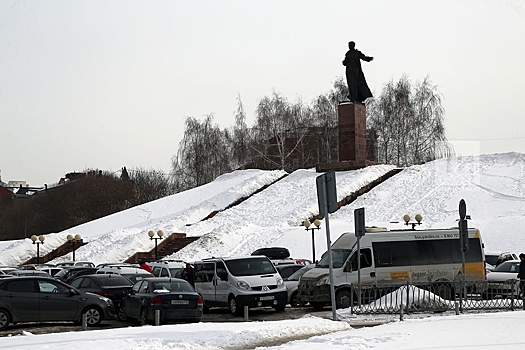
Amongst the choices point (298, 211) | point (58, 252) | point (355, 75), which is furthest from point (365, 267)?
point (355, 75)

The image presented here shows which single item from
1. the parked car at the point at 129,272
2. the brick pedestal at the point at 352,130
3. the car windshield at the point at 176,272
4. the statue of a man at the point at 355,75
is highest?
the statue of a man at the point at 355,75

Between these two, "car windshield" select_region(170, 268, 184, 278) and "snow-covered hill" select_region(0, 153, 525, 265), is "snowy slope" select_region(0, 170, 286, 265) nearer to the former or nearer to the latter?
"snow-covered hill" select_region(0, 153, 525, 265)

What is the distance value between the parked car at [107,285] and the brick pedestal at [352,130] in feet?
111

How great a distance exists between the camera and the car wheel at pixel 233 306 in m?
19.3

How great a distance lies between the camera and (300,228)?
40250 millimetres

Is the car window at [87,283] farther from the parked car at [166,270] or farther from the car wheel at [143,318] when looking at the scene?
the parked car at [166,270]

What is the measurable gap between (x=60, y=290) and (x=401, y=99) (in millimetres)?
61363

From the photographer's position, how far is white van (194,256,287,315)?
19250 millimetres

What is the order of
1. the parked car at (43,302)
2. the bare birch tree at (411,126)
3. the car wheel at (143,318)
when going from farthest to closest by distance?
the bare birch tree at (411,126)
the car wheel at (143,318)
the parked car at (43,302)

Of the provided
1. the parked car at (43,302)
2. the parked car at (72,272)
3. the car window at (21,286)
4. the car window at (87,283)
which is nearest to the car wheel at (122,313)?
the parked car at (43,302)

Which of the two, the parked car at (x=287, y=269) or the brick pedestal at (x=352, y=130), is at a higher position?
the brick pedestal at (x=352, y=130)

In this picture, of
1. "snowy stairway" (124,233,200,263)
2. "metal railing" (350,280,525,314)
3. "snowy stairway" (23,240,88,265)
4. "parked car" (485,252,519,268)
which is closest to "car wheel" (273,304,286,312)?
"metal railing" (350,280,525,314)

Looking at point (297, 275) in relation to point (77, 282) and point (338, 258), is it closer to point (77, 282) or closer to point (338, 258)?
point (338, 258)

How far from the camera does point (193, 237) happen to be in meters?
41.0
